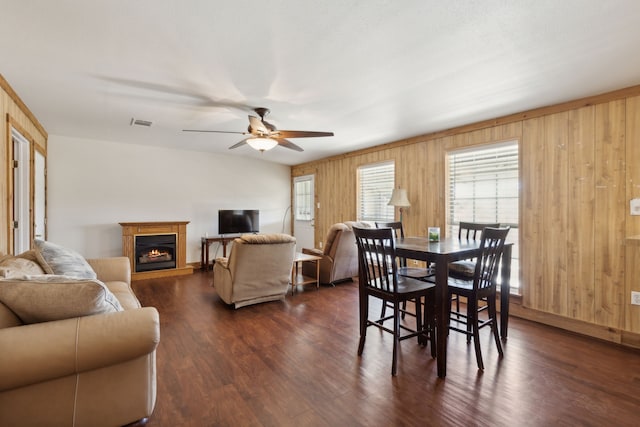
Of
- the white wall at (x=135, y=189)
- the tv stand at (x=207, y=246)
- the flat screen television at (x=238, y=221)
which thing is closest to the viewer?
the white wall at (x=135, y=189)

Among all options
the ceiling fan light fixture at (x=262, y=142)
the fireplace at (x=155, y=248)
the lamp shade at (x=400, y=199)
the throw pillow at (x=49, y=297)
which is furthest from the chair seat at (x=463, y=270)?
the fireplace at (x=155, y=248)

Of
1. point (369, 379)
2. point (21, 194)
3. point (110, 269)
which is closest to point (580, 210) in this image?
point (369, 379)

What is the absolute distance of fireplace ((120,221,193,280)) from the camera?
516 centimetres

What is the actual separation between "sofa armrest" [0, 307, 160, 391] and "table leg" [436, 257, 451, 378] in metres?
1.91

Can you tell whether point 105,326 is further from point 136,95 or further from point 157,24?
point 136,95

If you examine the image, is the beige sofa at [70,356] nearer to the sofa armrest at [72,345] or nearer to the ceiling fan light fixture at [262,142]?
the sofa armrest at [72,345]

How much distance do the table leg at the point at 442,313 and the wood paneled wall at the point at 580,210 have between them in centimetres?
165

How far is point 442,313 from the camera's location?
2.26m

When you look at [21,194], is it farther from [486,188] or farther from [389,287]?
[486,188]

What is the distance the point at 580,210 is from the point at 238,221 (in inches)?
216

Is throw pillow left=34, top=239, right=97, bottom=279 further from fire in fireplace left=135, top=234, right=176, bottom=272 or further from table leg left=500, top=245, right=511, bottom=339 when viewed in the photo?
table leg left=500, top=245, right=511, bottom=339

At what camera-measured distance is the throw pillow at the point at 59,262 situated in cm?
220

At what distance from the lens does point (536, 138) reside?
3.39m

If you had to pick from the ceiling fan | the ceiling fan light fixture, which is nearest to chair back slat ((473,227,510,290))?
the ceiling fan
